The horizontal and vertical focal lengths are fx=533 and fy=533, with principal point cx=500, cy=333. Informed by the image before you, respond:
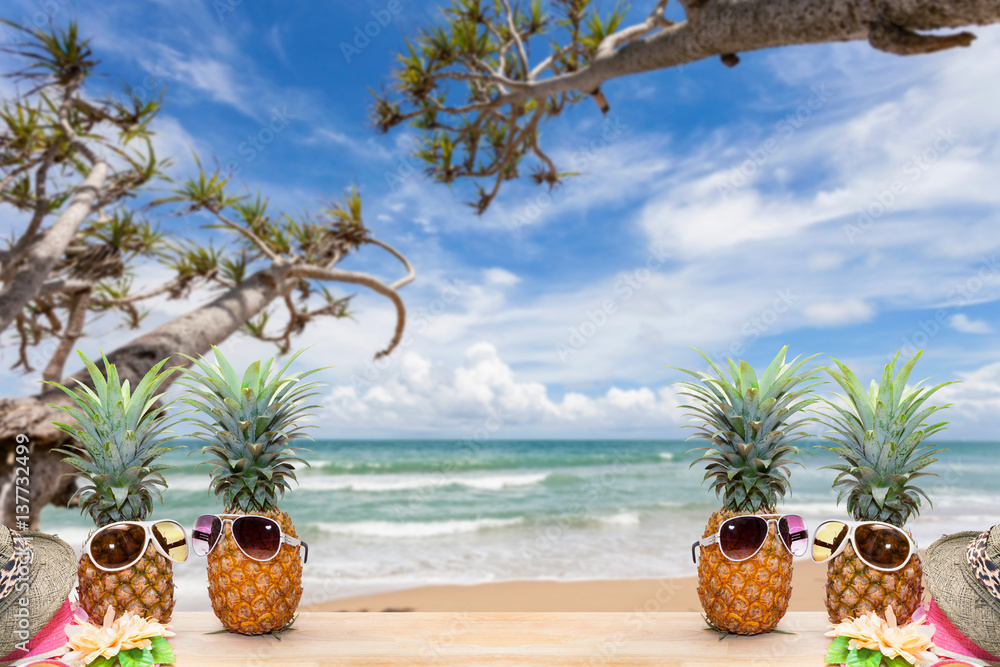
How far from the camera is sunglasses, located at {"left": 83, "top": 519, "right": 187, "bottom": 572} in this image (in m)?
1.81

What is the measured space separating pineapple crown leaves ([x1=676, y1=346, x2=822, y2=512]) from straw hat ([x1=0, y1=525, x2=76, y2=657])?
2178mm

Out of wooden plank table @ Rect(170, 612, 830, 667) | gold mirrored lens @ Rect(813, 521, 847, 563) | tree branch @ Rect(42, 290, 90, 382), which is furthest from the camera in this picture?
tree branch @ Rect(42, 290, 90, 382)

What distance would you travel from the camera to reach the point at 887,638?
63.9 inches

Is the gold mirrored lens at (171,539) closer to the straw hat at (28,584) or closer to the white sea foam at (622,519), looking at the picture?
the straw hat at (28,584)

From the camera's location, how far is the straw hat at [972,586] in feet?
5.11

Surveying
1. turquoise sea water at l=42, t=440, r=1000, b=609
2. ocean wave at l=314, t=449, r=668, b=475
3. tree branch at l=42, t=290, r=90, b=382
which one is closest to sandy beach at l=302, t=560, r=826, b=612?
turquoise sea water at l=42, t=440, r=1000, b=609

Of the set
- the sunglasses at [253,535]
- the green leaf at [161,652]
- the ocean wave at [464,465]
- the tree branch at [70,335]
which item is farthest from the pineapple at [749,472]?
the ocean wave at [464,465]

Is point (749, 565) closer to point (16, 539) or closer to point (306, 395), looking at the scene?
point (306, 395)

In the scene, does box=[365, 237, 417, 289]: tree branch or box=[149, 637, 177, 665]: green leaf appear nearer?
box=[149, 637, 177, 665]: green leaf

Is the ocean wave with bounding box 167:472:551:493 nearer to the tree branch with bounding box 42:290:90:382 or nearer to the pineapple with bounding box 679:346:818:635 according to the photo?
the tree branch with bounding box 42:290:90:382

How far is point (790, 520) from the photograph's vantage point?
6.44 ft

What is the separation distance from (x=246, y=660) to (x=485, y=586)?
478 centimetres

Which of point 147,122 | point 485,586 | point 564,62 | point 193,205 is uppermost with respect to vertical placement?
point 564,62

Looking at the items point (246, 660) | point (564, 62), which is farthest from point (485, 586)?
point (564, 62)
